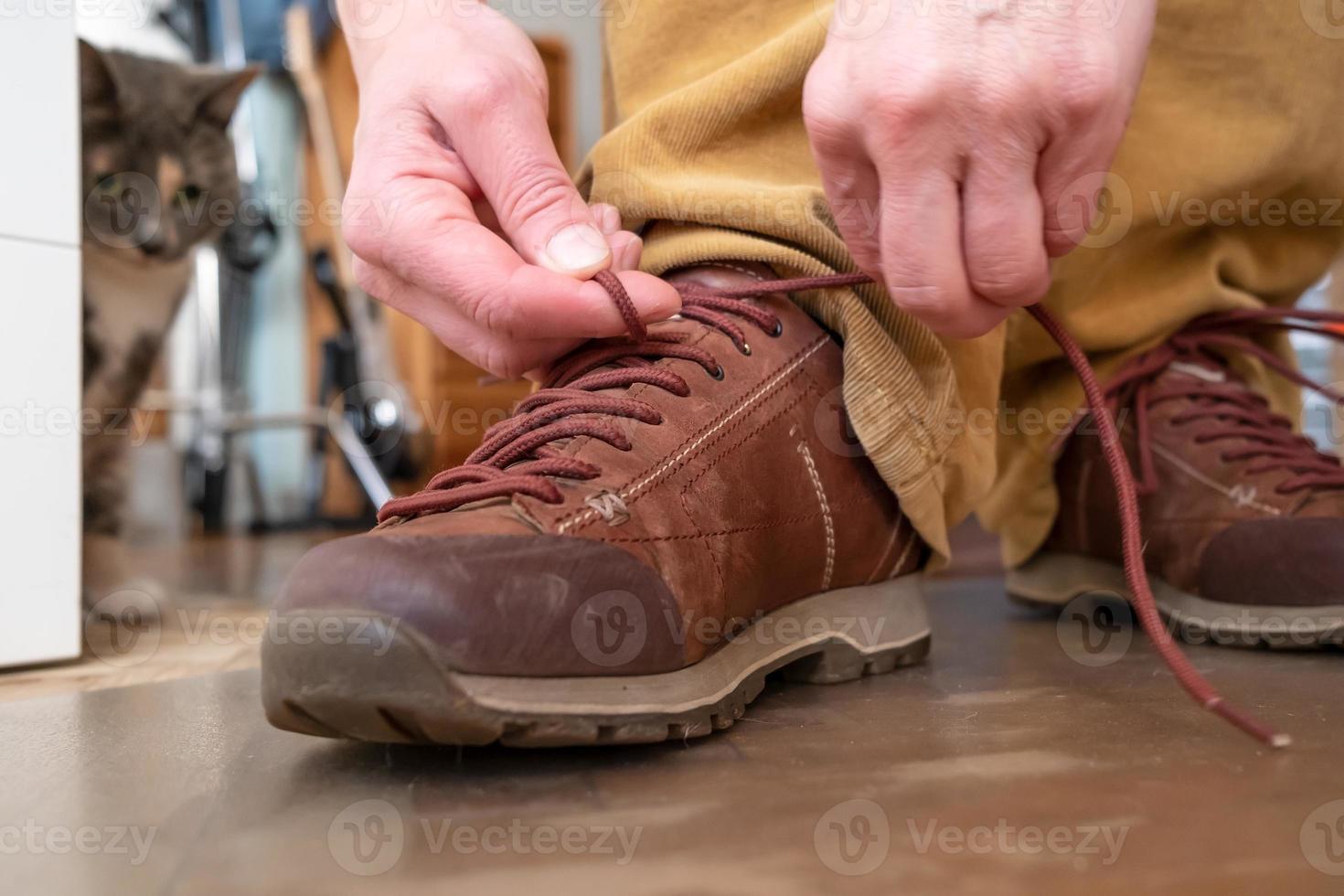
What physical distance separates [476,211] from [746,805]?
43cm

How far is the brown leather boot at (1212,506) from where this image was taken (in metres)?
0.77

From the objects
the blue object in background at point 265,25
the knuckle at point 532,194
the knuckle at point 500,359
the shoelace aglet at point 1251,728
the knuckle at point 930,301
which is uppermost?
the blue object in background at point 265,25

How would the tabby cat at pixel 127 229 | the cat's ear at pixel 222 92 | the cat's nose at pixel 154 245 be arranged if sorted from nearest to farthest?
the tabby cat at pixel 127 229, the cat's nose at pixel 154 245, the cat's ear at pixel 222 92

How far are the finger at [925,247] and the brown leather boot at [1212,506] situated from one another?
394 mm

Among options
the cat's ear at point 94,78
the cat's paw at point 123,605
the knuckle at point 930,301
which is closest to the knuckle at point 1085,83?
the knuckle at point 930,301

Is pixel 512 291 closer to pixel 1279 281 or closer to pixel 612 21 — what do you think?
pixel 612 21

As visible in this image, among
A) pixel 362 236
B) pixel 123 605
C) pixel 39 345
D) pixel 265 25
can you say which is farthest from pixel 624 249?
pixel 265 25

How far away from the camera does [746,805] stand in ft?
1.46

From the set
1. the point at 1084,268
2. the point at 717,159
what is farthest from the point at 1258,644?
the point at 717,159

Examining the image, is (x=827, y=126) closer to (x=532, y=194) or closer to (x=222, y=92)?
(x=532, y=194)

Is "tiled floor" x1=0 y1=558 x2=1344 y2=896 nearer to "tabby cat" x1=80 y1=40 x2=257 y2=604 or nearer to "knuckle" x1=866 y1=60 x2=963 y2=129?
"knuckle" x1=866 y1=60 x2=963 y2=129

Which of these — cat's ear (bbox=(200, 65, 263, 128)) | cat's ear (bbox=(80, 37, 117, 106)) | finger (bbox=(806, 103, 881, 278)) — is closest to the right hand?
finger (bbox=(806, 103, 881, 278))

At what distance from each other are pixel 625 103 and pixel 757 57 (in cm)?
13

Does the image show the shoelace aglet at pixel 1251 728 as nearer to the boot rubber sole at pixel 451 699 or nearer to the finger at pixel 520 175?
the boot rubber sole at pixel 451 699
